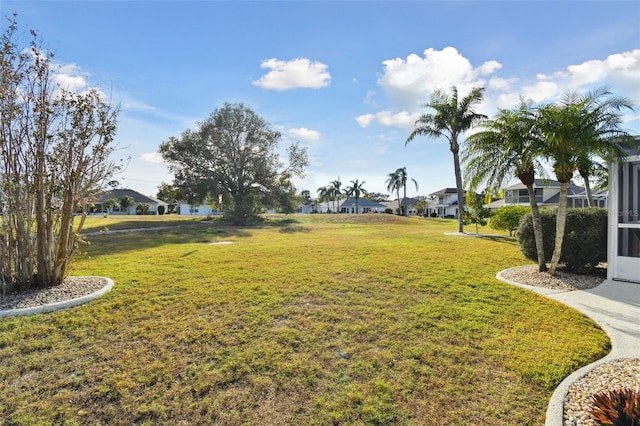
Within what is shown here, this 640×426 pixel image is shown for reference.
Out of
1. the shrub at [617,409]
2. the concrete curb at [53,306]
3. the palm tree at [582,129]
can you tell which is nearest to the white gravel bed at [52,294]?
the concrete curb at [53,306]

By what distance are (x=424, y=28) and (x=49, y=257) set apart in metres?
11.8

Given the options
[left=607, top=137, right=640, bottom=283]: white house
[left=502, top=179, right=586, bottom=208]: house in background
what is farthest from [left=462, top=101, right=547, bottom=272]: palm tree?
[left=502, top=179, right=586, bottom=208]: house in background

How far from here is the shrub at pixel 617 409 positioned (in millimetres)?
2521

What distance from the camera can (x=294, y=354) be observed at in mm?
3953

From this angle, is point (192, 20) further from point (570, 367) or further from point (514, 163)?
point (570, 367)

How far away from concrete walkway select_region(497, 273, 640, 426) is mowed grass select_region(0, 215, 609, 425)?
0.14 metres

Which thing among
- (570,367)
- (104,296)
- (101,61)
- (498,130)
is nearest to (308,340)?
(570,367)

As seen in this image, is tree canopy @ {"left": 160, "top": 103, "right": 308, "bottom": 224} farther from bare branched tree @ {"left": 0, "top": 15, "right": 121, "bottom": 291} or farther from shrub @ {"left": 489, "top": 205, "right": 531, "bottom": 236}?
bare branched tree @ {"left": 0, "top": 15, "right": 121, "bottom": 291}

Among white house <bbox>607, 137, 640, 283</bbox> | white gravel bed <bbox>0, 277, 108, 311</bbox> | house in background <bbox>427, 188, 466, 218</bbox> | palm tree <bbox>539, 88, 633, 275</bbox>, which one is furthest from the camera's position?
house in background <bbox>427, 188, 466, 218</bbox>

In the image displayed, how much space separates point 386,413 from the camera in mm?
3057

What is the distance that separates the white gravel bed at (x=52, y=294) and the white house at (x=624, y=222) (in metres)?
11.4

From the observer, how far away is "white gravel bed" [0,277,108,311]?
202 inches

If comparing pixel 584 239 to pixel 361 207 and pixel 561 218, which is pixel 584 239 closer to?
pixel 561 218

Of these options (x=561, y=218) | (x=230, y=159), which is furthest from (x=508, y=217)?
(x=230, y=159)
